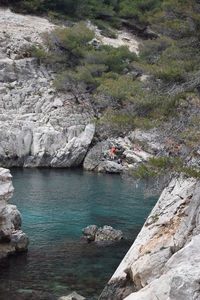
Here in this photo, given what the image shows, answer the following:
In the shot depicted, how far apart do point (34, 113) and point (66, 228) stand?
23635 mm

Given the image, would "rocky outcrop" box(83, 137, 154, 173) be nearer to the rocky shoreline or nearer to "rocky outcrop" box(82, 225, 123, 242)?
the rocky shoreline

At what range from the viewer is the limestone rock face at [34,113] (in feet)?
126

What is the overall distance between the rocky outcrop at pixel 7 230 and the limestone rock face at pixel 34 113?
21.3 m

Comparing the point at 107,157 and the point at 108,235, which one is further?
the point at 107,157

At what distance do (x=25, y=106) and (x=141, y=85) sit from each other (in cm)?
3086

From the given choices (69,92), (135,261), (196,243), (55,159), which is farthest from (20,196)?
(69,92)

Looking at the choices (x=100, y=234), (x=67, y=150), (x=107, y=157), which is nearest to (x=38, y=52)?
(x=67, y=150)

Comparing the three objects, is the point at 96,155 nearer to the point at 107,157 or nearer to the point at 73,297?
the point at 107,157

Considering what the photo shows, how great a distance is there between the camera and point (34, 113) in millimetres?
42000

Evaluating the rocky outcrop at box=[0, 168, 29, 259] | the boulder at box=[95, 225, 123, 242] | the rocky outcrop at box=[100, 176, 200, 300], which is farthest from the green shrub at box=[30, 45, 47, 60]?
the rocky outcrop at box=[100, 176, 200, 300]

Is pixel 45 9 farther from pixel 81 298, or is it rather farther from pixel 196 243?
pixel 196 243

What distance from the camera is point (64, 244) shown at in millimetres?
17938

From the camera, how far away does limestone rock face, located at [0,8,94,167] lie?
1516 inches

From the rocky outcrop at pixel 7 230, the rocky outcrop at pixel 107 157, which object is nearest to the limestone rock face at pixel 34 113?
the rocky outcrop at pixel 107 157
